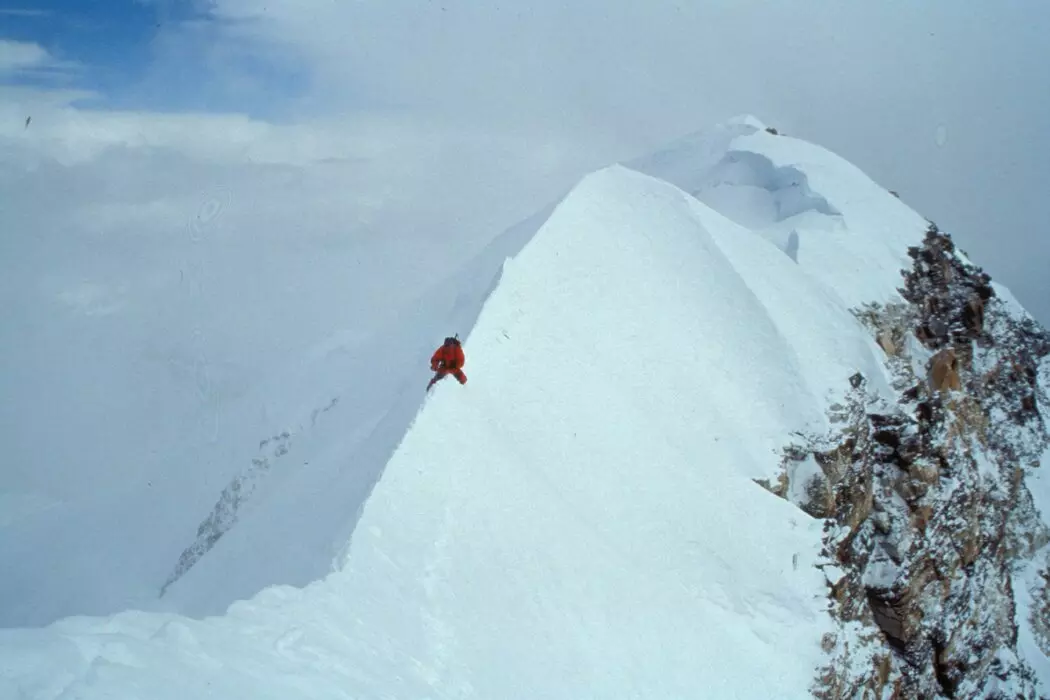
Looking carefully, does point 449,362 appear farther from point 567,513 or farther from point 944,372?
point 944,372

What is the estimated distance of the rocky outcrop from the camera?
1903cm

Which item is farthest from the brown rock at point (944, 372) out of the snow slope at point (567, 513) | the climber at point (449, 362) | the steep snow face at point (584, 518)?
the climber at point (449, 362)

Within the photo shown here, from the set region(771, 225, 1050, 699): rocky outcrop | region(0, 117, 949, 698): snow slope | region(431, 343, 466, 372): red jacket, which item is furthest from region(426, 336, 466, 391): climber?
region(771, 225, 1050, 699): rocky outcrop

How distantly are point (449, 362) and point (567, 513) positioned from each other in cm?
372

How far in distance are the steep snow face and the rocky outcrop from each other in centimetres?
142

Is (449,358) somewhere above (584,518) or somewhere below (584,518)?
above

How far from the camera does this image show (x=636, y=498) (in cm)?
1570

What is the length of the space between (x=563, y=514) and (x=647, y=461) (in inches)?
131

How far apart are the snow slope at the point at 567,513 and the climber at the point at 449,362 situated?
26 cm

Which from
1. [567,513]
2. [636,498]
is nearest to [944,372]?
[636,498]

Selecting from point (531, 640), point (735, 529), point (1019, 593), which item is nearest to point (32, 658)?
point (531, 640)

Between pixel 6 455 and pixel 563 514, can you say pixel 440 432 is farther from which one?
pixel 6 455

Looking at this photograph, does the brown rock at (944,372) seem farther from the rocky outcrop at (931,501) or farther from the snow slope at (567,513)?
the snow slope at (567,513)

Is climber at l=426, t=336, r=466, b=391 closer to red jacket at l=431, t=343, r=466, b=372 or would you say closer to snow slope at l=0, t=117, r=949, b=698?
red jacket at l=431, t=343, r=466, b=372
